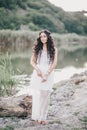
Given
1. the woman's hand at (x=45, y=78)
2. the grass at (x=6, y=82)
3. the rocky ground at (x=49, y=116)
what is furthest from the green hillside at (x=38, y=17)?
the woman's hand at (x=45, y=78)

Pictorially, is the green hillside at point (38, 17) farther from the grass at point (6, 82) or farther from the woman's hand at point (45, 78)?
the woman's hand at point (45, 78)

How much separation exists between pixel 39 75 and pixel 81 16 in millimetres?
88233

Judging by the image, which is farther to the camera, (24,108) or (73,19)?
(73,19)

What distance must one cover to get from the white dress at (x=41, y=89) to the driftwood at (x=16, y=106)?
0.47m

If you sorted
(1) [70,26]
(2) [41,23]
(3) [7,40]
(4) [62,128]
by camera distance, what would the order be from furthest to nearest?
(1) [70,26], (2) [41,23], (3) [7,40], (4) [62,128]

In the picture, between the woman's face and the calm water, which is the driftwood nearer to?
the woman's face

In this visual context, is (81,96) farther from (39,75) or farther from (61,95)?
(39,75)

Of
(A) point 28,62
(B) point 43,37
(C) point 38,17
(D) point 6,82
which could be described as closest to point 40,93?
(B) point 43,37

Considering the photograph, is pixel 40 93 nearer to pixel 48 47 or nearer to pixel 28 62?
pixel 48 47

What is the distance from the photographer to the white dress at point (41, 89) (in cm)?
666

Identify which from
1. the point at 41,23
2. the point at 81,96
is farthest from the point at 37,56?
the point at 41,23

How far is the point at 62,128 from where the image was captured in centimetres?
656

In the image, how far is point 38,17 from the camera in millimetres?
71812

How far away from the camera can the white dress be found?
6.66 metres
